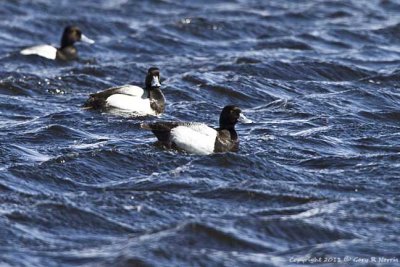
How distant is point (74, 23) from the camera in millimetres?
21297

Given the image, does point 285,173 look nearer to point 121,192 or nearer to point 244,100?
point 121,192

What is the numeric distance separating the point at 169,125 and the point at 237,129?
1543mm

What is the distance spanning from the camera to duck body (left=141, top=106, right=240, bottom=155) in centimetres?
1230

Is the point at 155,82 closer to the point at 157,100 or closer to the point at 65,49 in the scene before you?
the point at 157,100

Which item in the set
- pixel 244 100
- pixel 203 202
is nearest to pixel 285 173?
pixel 203 202

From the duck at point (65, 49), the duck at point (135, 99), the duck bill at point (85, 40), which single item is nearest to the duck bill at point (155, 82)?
the duck at point (135, 99)

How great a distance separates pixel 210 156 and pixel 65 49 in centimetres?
688

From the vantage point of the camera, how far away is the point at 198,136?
12.4m

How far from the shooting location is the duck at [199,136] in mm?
12305

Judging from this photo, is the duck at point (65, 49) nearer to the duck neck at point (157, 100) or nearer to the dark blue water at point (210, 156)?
the dark blue water at point (210, 156)

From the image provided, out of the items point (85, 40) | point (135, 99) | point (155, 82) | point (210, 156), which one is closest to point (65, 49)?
point (85, 40)

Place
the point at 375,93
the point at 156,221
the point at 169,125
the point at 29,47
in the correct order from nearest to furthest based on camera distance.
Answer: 1. the point at 156,221
2. the point at 169,125
3. the point at 375,93
4. the point at 29,47

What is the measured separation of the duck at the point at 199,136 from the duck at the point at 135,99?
1.92 m

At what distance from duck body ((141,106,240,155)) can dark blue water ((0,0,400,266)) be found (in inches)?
5.5
